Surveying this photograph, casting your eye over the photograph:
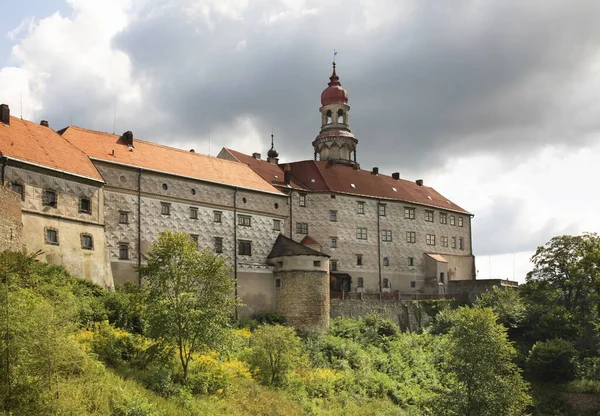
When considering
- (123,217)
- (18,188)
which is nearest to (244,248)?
(123,217)

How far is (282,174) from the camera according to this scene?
5897cm

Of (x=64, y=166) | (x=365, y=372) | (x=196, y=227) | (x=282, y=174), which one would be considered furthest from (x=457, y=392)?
(x=282, y=174)

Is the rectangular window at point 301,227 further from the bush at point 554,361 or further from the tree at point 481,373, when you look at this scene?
the tree at point 481,373

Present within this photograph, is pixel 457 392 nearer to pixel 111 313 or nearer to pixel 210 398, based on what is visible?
pixel 210 398

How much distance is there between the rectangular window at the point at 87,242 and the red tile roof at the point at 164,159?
19.6ft

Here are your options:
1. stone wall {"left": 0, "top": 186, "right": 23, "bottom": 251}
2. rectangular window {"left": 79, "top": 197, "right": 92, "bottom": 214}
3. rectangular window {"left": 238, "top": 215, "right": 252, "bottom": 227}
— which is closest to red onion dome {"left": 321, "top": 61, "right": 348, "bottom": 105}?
rectangular window {"left": 238, "top": 215, "right": 252, "bottom": 227}

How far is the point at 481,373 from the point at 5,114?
28727 millimetres

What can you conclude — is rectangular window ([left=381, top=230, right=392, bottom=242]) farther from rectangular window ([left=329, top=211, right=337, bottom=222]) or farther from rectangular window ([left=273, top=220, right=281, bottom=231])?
rectangular window ([left=273, top=220, right=281, bottom=231])

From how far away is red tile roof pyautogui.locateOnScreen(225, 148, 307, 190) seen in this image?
5612 centimetres

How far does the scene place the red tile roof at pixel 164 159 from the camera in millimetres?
43000

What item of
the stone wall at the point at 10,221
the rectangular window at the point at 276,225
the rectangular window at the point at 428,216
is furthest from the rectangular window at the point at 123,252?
the rectangular window at the point at 428,216

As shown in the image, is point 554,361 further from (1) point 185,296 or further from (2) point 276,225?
(1) point 185,296

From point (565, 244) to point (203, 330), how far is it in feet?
115

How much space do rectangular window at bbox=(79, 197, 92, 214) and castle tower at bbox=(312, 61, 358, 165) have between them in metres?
35.5
